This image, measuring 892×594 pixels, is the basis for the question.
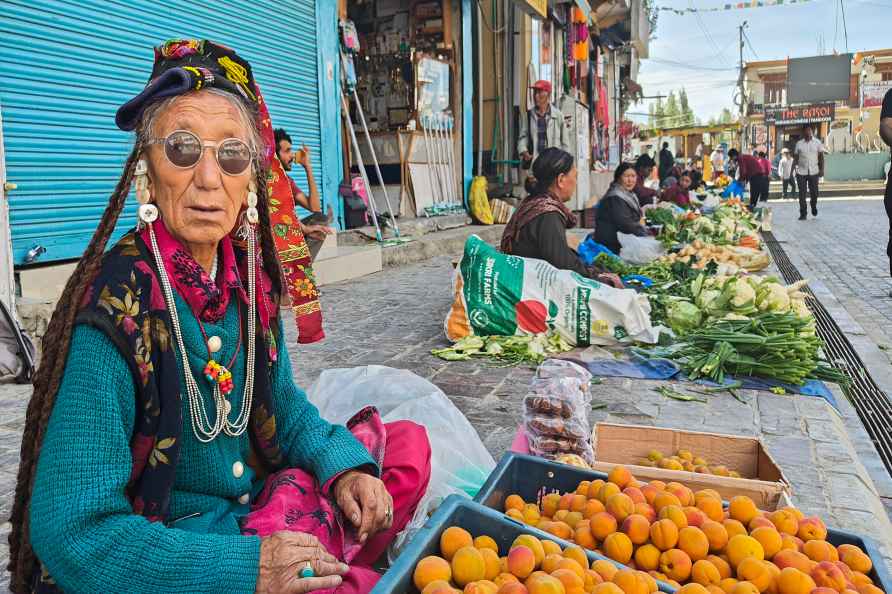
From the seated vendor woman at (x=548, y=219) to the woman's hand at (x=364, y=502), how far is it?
3.30 meters

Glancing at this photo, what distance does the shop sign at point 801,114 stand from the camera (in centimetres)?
4341

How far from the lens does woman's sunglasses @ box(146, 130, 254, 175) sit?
1.48 metres

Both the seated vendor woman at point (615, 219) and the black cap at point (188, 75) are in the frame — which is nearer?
the black cap at point (188, 75)

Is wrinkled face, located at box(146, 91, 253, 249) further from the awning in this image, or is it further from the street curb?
the awning

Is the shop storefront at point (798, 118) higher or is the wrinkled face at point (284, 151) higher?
the shop storefront at point (798, 118)

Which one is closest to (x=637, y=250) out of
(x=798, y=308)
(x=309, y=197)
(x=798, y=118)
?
(x=798, y=308)

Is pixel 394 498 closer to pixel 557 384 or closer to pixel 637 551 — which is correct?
pixel 637 551

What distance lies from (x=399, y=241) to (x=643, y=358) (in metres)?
5.26

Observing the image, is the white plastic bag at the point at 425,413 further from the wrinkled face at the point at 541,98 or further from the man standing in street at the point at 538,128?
the wrinkled face at the point at 541,98

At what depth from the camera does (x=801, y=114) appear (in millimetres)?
43750

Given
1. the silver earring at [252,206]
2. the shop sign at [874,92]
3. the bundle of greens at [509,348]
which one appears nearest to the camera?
the silver earring at [252,206]

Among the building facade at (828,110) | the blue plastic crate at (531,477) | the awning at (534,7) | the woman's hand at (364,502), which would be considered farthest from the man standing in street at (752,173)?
the building facade at (828,110)

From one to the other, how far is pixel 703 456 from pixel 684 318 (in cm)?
249

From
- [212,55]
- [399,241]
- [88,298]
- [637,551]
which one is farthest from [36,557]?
[399,241]
